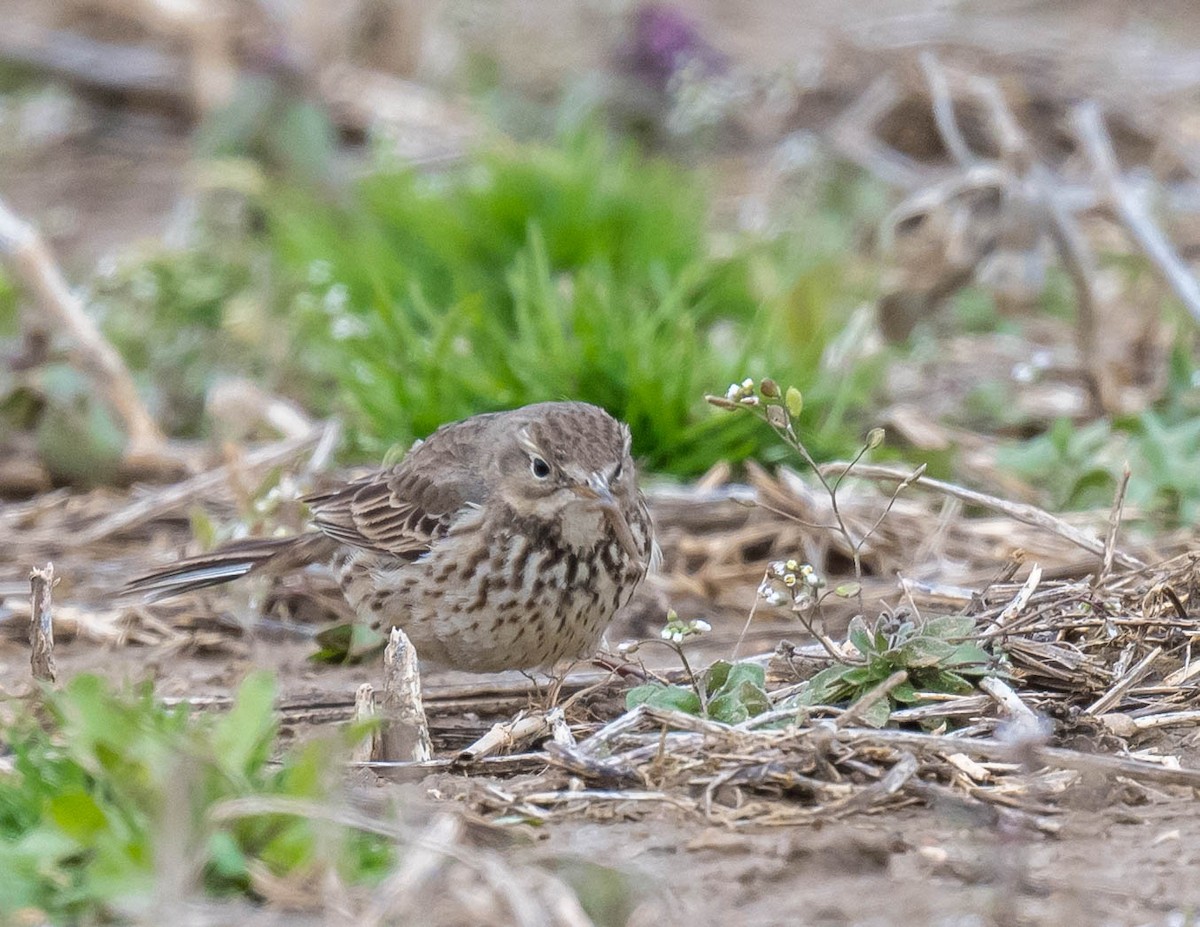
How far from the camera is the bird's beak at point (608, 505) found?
13.7ft

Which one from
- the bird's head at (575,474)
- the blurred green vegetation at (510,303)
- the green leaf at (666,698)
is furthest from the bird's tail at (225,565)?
the green leaf at (666,698)

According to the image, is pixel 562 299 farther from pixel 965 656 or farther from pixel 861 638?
pixel 965 656

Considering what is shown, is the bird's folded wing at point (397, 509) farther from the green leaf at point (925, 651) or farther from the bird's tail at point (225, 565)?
the green leaf at point (925, 651)

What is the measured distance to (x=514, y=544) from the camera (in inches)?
172

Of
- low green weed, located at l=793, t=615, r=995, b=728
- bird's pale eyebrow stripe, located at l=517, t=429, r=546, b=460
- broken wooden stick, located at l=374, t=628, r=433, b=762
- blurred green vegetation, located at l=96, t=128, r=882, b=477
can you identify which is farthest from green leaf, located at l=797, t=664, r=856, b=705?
blurred green vegetation, located at l=96, t=128, r=882, b=477

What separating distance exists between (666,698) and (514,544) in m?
0.80

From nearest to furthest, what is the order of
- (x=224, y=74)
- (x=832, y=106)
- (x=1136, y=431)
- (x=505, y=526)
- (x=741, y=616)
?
(x=505, y=526)
(x=741, y=616)
(x=1136, y=431)
(x=832, y=106)
(x=224, y=74)

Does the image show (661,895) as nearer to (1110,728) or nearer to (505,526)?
(1110,728)

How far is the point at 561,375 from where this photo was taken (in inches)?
241

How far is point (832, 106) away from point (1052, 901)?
771cm

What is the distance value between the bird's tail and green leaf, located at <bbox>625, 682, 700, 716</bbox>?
166 cm

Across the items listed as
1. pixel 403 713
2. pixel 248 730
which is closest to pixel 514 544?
pixel 403 713

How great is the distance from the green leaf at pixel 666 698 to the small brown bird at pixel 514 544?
1.70ft

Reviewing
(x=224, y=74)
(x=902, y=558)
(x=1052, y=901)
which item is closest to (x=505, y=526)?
(x=902, y=558)
